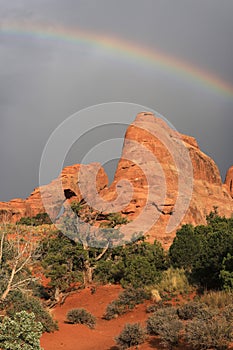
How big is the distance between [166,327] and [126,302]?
7646 mm

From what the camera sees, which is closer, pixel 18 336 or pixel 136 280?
pixel 18 336

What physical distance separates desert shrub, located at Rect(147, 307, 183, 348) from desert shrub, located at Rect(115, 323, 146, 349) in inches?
20.5

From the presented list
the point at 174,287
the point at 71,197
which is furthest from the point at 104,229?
the point at 71,197

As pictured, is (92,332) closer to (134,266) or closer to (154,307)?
(154,307)

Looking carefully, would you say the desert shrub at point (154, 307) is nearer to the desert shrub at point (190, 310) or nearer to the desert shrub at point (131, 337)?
the desert shrub at point (190, 310)

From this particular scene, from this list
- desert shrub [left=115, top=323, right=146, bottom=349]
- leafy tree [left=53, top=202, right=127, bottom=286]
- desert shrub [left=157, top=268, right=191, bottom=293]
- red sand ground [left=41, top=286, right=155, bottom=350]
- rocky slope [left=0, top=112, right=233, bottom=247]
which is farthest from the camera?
A: rocky slope [left=0, top=112, right=233, bottom=247]

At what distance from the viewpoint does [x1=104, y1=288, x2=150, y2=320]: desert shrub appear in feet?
57.9

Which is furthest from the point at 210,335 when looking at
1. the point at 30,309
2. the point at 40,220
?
the point at 40,220

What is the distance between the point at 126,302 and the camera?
Answer: 18.5 metres

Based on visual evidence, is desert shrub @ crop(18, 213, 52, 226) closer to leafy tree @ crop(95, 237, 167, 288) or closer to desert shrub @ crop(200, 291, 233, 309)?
leafy tree @ crop(95, 237, 167, 288)

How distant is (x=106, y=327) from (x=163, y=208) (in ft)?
125

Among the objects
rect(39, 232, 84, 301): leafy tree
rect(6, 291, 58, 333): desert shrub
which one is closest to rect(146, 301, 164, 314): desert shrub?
rect(6, 291, 58, 333): desert shrub

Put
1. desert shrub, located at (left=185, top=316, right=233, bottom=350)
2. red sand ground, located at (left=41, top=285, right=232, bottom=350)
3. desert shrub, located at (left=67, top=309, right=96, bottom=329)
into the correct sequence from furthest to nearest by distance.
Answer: desert shrub, located at (left=67, top=309, right=96, bottom=329) < red sand ground, located at (left=41, top=285, right=232, bottom=350) < desert shrub, located at (left=185, top=316, right=233, bottom=350)

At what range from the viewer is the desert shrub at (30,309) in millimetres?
13695
